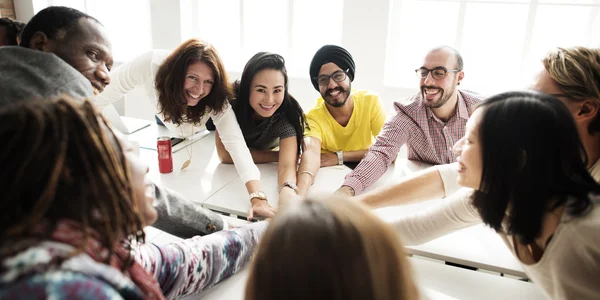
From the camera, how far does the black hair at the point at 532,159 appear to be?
937 millimetres

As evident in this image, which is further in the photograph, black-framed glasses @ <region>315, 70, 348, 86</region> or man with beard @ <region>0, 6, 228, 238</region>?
black-framed glasses @ <region>315, 70, 348, 86</region>

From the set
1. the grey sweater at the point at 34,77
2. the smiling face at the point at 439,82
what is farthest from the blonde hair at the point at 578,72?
the grey sweater at the point at 34,77

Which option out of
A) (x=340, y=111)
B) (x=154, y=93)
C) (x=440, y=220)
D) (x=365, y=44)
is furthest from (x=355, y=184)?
(x=365, y=44)

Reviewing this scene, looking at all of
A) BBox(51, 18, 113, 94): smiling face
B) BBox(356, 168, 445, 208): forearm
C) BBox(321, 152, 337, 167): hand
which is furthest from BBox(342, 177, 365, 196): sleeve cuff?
BBox(51, 18, 113, 94): smiling face

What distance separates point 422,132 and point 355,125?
17.7 inches

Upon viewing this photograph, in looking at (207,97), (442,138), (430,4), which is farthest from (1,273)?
(430,4)

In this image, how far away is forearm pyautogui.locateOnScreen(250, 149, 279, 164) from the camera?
2367 mm

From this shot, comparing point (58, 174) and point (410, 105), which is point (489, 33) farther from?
point (58, 174)

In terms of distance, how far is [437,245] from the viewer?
1.44 metres

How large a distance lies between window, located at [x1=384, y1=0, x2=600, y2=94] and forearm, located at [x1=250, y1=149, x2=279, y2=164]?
219 cm

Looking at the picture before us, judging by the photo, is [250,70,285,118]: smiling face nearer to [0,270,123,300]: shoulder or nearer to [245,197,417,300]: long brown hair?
[245,197,417,300]: long brown hair

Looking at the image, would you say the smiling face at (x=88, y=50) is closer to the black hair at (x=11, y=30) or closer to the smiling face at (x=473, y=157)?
the black hair at (x=11, y=30)

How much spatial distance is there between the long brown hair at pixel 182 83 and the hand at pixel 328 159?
658 millimetres

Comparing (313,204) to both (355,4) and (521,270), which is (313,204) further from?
(355,4)
